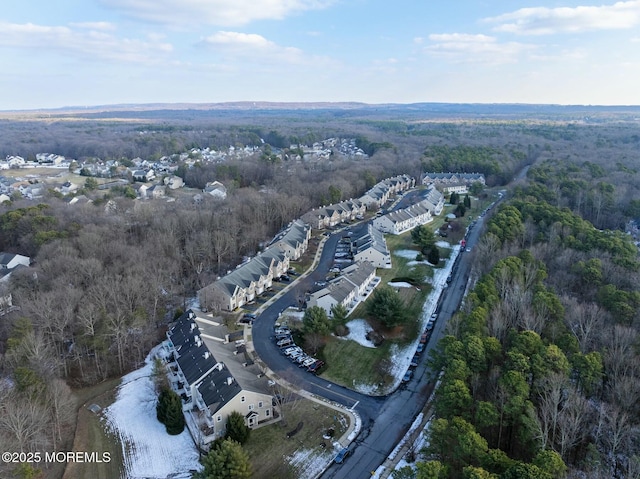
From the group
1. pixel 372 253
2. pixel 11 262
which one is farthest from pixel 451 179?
pixel 11 262

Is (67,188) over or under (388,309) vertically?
over

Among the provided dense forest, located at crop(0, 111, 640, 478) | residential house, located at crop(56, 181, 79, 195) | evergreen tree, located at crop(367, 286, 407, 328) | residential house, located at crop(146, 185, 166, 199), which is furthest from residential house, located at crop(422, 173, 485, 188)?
residential house, located at crop(56, 181, 79, 195)

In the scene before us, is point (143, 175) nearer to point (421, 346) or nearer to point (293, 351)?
point (293, 351)

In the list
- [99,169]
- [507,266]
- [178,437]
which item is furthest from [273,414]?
[99,169]

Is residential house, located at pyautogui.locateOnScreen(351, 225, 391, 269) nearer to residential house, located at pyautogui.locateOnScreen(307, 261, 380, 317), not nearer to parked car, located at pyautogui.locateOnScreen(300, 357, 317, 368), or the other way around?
residential house, located at pyautogui.locateOnScreen(307, 261, 380, 317)

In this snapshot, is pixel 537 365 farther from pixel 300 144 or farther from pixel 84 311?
pixel 300 144
